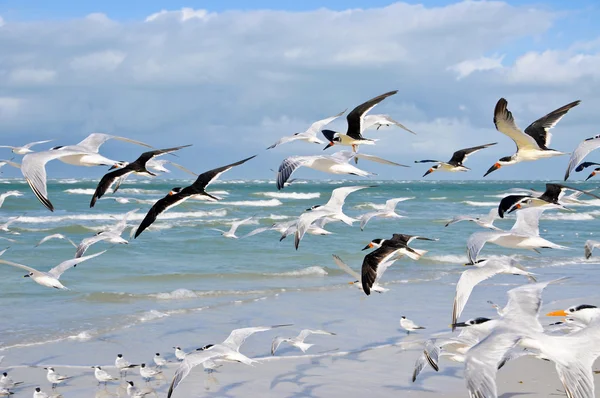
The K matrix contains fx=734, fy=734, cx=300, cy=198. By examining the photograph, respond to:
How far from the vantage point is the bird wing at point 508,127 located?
28.5 ft

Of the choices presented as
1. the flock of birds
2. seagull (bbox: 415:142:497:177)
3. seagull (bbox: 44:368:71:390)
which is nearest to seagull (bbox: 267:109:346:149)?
the flock of birds

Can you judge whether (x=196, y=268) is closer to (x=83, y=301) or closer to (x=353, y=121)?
(x=83, y=301)

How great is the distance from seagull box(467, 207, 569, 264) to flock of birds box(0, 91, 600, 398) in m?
0.01

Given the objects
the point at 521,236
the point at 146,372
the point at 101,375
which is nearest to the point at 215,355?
the point at 146,372

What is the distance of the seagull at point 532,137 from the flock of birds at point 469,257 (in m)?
0.01

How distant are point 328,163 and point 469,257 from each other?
2.45 meters

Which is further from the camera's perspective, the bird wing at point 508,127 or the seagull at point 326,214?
the seagull at point 326,214

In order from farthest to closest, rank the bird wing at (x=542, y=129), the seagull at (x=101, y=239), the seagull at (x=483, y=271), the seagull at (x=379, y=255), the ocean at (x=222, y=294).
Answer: the seagull at (x=101, y=239)
the ocean at (x=222, y=294)
the bird wing at (x=542, y=129)
the seagull at (x=379, y=255)
the seagull at (x=483, y=271)

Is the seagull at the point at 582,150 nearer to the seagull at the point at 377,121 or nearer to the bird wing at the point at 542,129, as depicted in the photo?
the bird wing at the point at 542,129

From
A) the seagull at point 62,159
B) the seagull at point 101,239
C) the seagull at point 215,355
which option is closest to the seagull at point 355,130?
the seagull at point 62,159

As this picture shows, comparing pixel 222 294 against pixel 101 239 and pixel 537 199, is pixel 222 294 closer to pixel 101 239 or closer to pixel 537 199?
pixel 101 239

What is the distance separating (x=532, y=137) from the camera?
9.76m

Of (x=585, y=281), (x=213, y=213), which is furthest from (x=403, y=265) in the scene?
(x=213, y=213)

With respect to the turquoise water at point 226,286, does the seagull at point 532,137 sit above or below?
above
